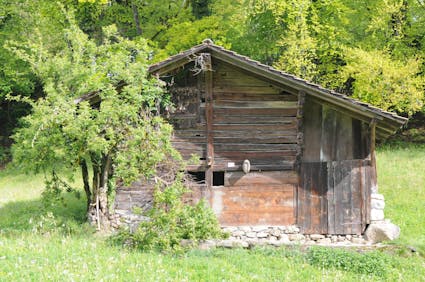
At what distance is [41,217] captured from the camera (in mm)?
12266

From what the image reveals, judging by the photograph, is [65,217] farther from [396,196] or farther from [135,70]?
[396,196]

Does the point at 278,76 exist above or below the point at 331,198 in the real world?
above

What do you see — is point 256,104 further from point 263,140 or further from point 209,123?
point 209,123

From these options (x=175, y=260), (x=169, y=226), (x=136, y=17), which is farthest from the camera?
(x=136, y=17)

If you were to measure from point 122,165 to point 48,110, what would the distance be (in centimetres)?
216

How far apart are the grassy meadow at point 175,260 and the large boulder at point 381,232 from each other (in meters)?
0.26

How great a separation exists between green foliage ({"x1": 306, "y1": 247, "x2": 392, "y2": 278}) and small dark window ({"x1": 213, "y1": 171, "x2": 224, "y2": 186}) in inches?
154

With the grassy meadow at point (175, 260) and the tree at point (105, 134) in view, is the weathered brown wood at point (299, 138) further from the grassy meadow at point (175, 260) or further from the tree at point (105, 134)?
the tree at point (105, 134)

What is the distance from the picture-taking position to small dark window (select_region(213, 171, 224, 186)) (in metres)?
14.2

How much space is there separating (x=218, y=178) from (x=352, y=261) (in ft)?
16.3

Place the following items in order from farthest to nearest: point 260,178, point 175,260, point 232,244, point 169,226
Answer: point 260,178, point 232,244, point 169,226, point 175,260

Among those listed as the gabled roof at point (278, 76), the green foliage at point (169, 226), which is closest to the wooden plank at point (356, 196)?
the gabled roof at point (278, 76)

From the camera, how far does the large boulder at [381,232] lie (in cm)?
1308

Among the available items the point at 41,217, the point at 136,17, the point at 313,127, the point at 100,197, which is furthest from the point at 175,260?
the point at 136,17
